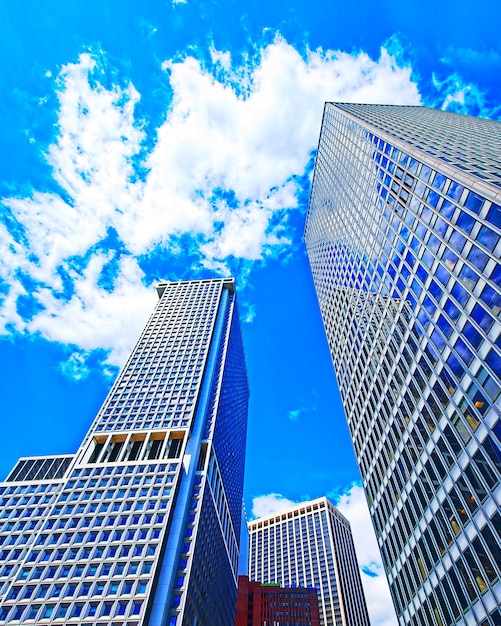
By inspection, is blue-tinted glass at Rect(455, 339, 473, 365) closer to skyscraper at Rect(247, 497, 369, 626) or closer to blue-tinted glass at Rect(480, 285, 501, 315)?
blue-tinted glass at Rect(480, 285, 501, 315)

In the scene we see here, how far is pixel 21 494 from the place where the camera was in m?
81.6

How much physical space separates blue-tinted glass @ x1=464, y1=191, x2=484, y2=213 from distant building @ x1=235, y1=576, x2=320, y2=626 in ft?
531

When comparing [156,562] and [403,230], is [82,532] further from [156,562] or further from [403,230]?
[403,230]

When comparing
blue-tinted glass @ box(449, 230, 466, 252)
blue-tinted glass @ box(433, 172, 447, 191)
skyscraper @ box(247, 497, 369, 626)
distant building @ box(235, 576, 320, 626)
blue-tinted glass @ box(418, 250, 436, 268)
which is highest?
skyscraper @ box(247, 497, 369, 626)

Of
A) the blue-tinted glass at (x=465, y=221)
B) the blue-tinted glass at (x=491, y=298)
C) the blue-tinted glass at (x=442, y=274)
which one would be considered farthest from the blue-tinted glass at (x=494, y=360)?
the blue-tinted glass at (x=465, y=221)

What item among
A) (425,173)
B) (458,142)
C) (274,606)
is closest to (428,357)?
(425,173)

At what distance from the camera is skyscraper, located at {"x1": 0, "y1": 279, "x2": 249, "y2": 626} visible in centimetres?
5916

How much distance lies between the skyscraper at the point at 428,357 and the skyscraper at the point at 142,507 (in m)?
34.5

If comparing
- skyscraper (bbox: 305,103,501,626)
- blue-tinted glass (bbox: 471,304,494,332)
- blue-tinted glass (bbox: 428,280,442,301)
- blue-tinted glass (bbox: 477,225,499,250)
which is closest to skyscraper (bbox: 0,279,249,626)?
skyscraper (bbox: 305,103,501,626)

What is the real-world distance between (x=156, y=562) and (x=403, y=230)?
198ft

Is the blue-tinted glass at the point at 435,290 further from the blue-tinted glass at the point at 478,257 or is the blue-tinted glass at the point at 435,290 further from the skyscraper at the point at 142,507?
the skyscraper at the point at 142,507

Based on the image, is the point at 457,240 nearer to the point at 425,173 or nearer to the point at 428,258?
the point at 428,258

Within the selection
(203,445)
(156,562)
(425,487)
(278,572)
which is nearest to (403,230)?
(425,487)

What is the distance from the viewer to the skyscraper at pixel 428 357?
1318 inches
